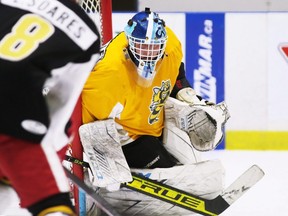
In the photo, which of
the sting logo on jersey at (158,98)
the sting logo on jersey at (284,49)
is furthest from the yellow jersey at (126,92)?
the sting logo on jersey at (284,49)

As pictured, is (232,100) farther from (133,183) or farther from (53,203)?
(53,203)

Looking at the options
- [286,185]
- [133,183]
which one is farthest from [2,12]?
[286,185]

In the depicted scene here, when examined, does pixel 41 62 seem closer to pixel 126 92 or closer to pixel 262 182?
pixel 126 92

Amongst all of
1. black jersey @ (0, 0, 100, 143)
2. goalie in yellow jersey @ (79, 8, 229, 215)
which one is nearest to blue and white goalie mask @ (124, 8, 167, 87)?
→ goalie in yellow jersey @ (79, 8, 229, 215)

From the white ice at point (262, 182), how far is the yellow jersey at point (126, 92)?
1.27 ft

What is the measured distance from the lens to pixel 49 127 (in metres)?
0.83

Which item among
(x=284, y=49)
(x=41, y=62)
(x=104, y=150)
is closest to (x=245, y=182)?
→ (x=104, y=150)

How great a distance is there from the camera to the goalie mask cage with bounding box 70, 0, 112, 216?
7.02 ft

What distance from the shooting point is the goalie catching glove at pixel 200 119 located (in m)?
2.26

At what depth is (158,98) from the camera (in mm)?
2268

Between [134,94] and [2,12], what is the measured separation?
134 cm

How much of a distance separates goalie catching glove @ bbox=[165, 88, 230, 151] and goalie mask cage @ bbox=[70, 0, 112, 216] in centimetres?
33

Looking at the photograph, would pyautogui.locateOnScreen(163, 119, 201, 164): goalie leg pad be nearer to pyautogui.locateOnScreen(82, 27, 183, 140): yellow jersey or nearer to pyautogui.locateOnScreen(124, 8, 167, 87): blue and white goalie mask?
pyautogui.locateOnScreen(82, 27, 183, 140): yellow jersey

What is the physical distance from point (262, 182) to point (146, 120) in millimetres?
757
